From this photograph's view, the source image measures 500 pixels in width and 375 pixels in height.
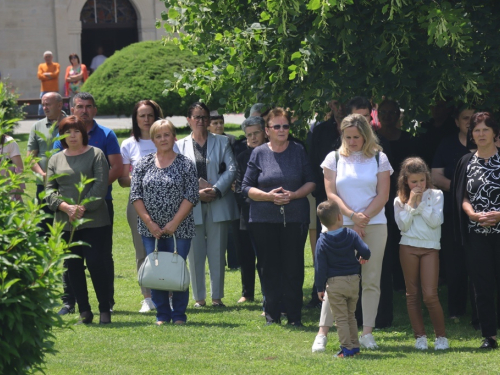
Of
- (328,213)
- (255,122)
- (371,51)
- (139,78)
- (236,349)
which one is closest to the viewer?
(328,213)

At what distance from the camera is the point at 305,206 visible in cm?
813

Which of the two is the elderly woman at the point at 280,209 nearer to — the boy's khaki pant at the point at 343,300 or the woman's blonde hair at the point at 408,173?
the woman's blonde hair at the point at 408,173

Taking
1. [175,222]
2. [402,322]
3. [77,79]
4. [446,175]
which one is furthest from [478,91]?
[77,79]

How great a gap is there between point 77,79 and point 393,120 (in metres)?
19.3

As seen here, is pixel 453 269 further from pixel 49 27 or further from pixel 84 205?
pixel 49 27

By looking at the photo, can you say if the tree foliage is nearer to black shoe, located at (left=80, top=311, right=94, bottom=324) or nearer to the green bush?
black shoe, located at (left=80, top=311, right=94, bottom=324)

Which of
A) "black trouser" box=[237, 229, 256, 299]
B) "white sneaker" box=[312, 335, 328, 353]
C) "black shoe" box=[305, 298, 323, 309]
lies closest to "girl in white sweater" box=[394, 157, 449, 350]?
"white sneaker" box=[312, 335, 328, 353]

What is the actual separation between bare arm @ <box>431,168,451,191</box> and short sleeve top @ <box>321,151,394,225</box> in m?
1.05

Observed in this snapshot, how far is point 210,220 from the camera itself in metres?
9.27

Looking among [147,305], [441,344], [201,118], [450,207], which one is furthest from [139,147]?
[441,344]

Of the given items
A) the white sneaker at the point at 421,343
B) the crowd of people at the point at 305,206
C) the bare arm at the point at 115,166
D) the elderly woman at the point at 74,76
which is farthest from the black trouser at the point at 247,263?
the elderly woman at the point at 74,76

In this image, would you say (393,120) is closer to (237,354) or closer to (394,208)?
(394,208)

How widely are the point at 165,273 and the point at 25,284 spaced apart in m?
3.32

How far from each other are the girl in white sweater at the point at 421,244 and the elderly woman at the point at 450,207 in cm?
76
